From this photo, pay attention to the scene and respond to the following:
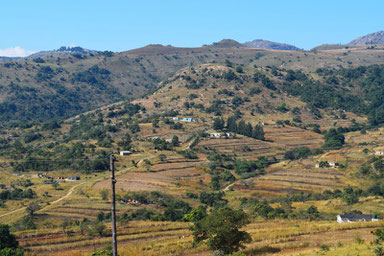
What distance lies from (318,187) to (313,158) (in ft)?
94.7

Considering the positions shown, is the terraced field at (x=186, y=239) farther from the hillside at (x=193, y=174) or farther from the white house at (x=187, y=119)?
the white house at (x=187, y=119)

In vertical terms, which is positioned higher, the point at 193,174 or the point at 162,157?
the point at 162,157

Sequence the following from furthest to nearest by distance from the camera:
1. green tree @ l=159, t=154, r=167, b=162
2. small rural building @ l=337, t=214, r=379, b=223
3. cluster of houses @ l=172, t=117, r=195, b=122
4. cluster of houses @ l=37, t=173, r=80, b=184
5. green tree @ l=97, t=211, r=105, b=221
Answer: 1. cluster of houses @ l=172, t=117, r=195, b=122
2. green tree @ l=159, t=154, r=167, b=162
3. cluster of houses @ l=37, t=173, r=80, b=184
4. green tree @ l=97, t=211, r=105, b=221
5. small rural building @ l=337, t=214, r=379, b=223

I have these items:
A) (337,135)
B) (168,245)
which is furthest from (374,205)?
(337,135)

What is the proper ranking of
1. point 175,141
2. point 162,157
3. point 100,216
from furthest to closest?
point 175,141 < point 162,157 < point 100,216

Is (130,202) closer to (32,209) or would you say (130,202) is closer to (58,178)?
(32,209)

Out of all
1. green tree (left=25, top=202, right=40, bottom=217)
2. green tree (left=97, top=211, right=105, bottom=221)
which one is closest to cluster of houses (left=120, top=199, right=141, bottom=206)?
green tree (left=97, top=211, right=105, bottom=221)

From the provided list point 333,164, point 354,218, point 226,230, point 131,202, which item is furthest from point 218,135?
point 226,230

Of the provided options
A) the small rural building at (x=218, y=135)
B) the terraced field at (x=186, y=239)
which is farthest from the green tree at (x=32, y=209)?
the small rural building at (x=218, y=135)

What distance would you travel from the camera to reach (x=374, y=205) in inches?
2800

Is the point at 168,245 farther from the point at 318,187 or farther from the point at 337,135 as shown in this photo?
the point at 337,135

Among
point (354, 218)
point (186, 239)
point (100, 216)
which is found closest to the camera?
point (186, 239)

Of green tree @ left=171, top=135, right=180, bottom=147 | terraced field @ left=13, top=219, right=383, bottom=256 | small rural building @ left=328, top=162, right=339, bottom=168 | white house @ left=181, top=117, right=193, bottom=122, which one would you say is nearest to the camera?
terraced field @ left=13, top=219, right=383, bottom=256

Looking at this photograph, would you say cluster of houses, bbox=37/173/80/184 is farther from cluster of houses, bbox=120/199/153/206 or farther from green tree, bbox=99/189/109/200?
cluster of houses, bbox=120/199/153/206
